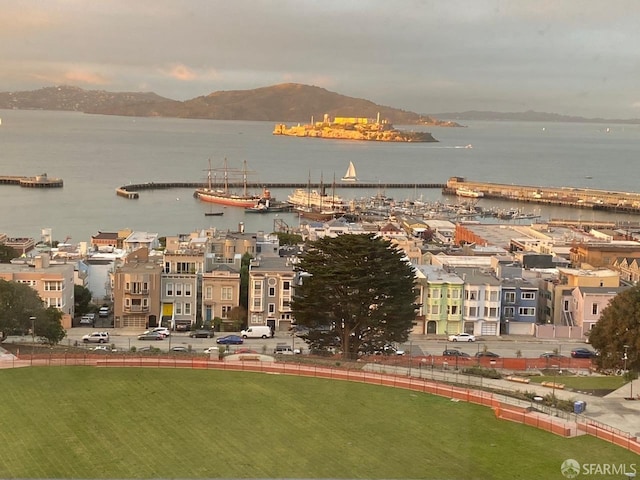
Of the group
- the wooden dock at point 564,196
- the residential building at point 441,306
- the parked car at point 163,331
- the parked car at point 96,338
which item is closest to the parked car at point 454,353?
the residential building at point 441,306

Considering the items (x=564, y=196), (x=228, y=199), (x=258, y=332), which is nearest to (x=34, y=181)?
(x=228, y=199)

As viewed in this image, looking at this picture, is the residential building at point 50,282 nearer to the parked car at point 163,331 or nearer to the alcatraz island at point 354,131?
the parked car at point 163,331

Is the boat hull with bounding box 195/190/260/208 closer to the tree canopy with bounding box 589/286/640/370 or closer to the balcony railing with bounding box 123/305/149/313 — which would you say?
the balcony railing with bounding box 123/305/149/313

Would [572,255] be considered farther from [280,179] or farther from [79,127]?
[79,127]

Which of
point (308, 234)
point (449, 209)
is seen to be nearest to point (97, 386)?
point (308, 234)

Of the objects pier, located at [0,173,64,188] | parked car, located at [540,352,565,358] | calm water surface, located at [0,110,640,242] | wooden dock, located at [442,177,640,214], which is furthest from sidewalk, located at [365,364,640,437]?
pier, located at [0,173,64,188]

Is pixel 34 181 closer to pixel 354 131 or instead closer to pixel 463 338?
pixel 463 338
